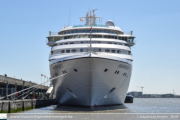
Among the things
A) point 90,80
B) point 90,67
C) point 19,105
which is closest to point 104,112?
point 90,80

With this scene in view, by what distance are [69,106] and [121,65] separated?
7.35m

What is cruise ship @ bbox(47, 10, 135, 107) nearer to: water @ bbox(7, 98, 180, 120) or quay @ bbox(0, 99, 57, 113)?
water @ bbox(7, 98, 180, 120)

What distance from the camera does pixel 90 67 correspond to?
24344 mm

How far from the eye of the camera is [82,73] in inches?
975

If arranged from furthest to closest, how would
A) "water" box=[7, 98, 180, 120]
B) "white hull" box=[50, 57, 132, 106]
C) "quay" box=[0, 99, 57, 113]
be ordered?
"white hull" box=[50, 57, 132, 106]
"quay" box=[0, 99, 57, 113]
"water" box=[7, 98, 180, 120]

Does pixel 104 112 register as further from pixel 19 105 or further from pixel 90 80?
pixel 19 105

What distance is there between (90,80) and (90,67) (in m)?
1.25

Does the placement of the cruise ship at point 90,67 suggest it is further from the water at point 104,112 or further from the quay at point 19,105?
the quay at point 19,105

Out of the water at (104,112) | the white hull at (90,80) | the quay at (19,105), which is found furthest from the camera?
the white hull at (90,80)

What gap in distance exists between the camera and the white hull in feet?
80.3

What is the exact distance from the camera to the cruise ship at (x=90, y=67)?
24.7 m

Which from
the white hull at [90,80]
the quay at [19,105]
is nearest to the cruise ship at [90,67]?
the white hull at [90,80]

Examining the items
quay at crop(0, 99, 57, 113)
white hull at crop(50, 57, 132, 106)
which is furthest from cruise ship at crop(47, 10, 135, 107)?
quay at crop(0, 99, 57, 113)

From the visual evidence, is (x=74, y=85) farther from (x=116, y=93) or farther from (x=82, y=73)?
(x=116, y=93)
